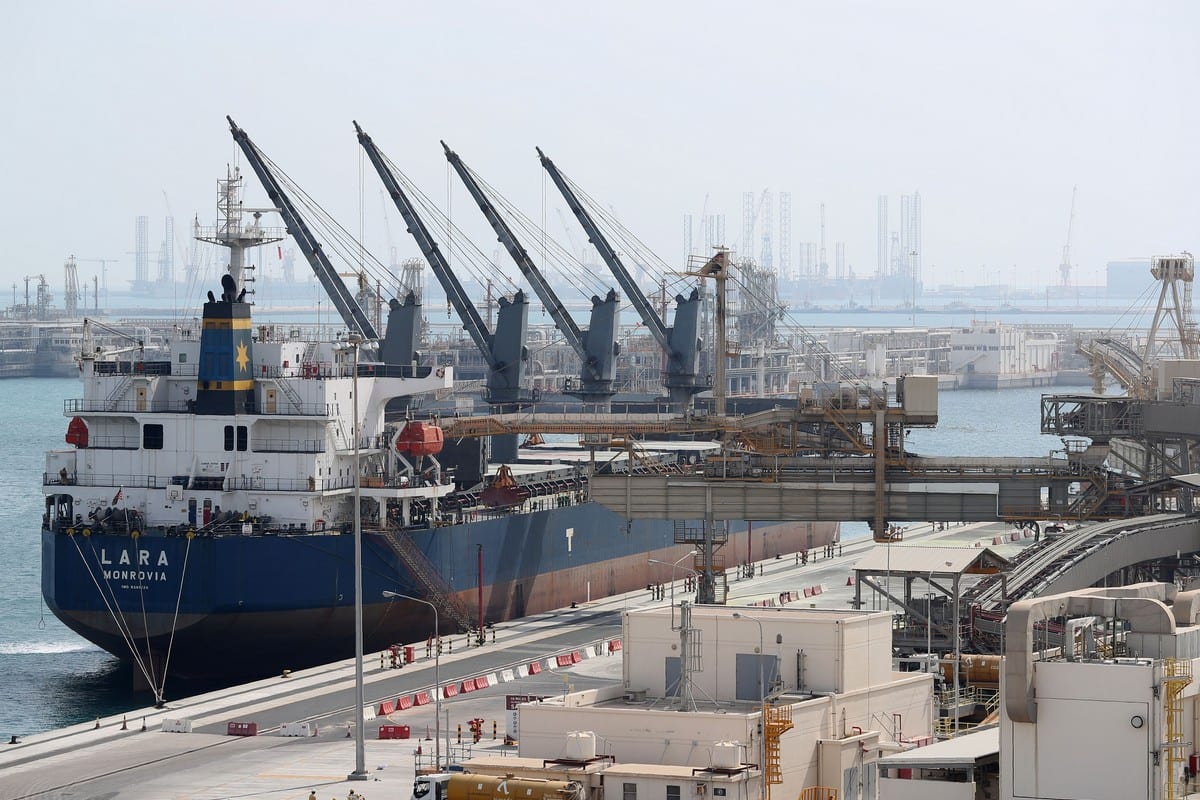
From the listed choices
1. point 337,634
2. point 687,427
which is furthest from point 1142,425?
point 337,634

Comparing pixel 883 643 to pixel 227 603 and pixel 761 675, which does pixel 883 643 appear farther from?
pixel 227 603

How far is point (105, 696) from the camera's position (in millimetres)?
60125

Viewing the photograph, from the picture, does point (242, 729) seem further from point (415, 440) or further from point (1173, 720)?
point (1173, 720)

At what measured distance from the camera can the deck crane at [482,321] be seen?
90750 mm

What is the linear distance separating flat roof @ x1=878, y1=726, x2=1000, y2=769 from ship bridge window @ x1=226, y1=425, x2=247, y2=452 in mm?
35831

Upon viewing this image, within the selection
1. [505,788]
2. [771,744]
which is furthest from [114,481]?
[771,744]

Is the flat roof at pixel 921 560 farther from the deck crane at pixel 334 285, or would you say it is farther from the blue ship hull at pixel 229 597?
the deck crane at pixel 334 285

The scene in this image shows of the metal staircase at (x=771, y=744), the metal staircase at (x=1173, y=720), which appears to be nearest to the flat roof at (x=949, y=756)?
the metal staircase at (x=1173, y=720)

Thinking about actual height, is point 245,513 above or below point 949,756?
above

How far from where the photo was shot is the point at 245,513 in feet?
206

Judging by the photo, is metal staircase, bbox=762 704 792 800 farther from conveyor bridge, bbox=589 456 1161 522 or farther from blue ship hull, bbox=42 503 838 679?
conveyor bridge, bbox=589 456 1161 522

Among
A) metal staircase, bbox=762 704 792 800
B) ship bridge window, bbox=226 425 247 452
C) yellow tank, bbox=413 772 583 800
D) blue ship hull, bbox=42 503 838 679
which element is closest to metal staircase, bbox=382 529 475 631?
blue ship hull, bbox=42 503 838 679

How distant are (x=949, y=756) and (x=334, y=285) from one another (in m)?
60.5

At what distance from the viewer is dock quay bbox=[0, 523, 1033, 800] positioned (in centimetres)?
4253
